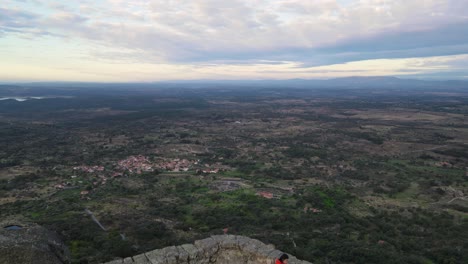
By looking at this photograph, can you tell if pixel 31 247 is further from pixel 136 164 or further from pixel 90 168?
pixel 136 164

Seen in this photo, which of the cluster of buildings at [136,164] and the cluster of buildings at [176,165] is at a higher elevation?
the cluster of buildings at [136,164]

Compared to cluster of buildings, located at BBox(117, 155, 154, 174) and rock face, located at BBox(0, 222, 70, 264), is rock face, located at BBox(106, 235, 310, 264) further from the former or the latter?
cluster of buildings, located at BBox(117, 155, 154, 174)

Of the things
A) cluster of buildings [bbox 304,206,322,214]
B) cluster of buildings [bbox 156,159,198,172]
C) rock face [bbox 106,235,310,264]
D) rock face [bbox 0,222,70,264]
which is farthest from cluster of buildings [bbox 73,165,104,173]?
rock face [bbox 106,235,310,264]

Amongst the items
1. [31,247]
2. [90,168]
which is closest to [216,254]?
[31,247]

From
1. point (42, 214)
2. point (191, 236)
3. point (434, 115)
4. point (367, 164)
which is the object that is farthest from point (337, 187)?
point (434, 115)

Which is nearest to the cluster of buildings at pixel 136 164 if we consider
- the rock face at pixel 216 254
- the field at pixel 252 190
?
the field at pixel 252 190

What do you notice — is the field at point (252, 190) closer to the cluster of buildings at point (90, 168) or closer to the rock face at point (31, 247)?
the cluster of buildings at point (90, 168)
